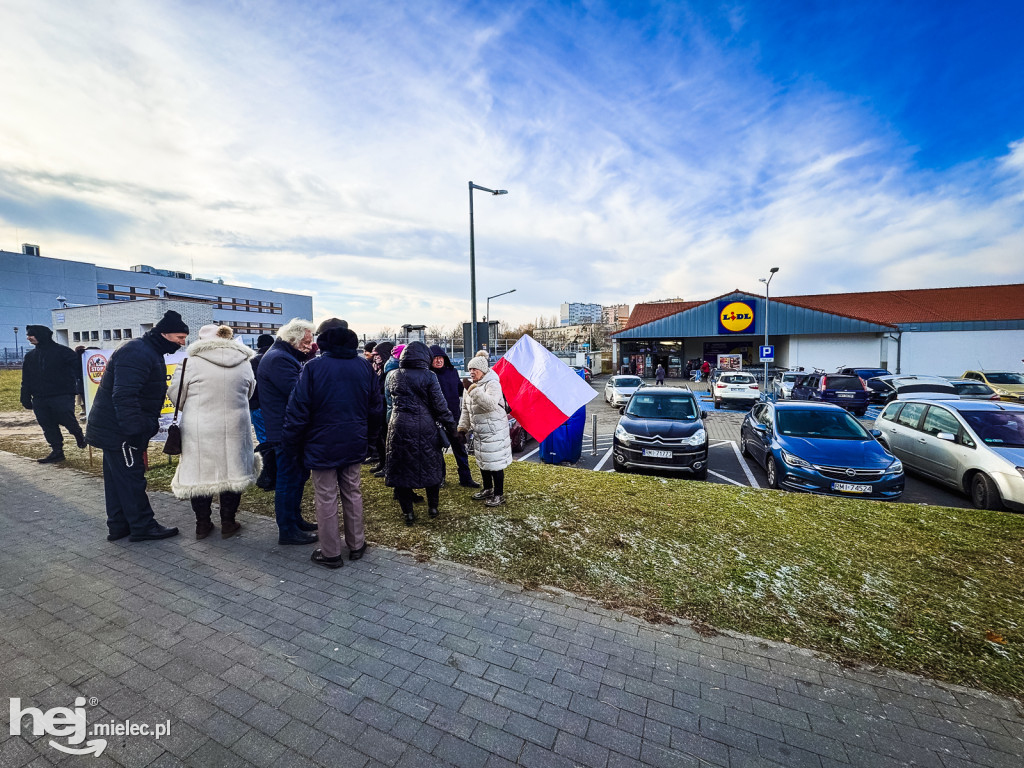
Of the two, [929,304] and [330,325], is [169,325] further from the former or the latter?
[929,304]

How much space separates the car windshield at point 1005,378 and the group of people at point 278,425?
27.3 meters

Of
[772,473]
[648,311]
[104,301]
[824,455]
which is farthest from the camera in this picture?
[104,301]

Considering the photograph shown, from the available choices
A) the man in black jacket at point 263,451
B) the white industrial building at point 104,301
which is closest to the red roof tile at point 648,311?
the white industrial building at point 104,301

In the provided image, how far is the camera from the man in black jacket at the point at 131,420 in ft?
12.9

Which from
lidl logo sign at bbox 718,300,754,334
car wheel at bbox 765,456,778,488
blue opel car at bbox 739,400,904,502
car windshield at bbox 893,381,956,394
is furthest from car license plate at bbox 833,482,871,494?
lidl logo sign at bbox 718,300,754,334

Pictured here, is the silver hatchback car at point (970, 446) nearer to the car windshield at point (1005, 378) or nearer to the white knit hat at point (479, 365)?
the white knit hat at point (479, 365)

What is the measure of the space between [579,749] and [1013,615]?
3.30 metres

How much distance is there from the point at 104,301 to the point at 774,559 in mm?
78085

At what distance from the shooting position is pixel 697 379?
1387 inches

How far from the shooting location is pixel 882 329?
3300 centimetres

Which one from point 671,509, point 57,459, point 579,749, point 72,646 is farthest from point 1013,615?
point 57,459

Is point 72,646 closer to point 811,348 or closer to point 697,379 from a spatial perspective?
point 697,379

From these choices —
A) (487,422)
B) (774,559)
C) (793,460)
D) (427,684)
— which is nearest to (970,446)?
(793,460)

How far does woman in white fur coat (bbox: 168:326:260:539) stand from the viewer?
13.3ft
